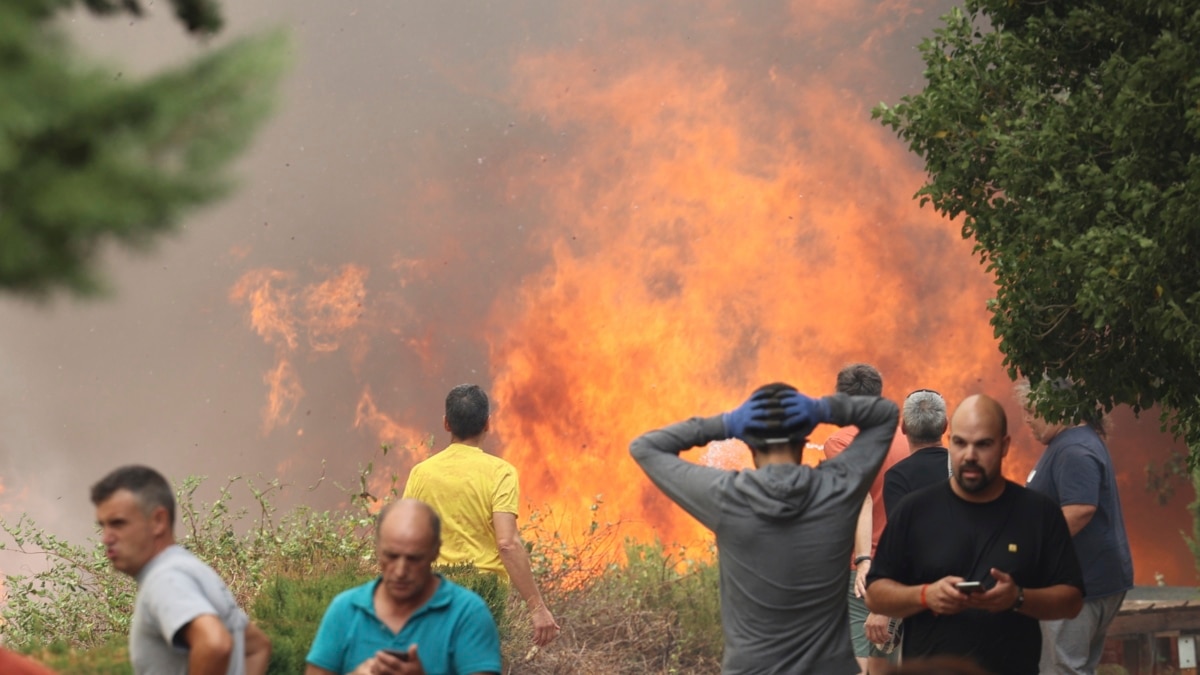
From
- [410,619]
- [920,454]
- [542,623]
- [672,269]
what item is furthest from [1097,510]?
[672,269]

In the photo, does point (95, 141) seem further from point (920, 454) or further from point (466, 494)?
point (920, 454)

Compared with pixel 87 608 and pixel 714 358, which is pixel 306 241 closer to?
pixel 714 358

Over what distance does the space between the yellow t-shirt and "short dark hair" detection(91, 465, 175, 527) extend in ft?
7.90

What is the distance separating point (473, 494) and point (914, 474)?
6.49 ft

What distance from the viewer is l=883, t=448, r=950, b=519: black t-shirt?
599 cm

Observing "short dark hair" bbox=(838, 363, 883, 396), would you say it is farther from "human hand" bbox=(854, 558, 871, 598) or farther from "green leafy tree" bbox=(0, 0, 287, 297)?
"green leafy tree" bbox=(0, 0, 287, 297)

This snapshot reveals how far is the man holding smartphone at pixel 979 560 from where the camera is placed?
172 inches

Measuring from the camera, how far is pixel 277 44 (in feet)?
10.0

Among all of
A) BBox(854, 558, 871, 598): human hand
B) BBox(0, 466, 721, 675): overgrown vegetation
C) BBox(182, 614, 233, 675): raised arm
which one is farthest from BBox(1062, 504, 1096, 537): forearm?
BBox(182, 614, 233, 675): raised arm

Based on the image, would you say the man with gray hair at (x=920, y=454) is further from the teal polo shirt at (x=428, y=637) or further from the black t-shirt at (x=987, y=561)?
the teal polo shirt at (x=428, y=637)

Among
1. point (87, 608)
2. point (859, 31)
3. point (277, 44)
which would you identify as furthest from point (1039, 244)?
point (859, 31)

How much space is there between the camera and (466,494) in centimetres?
616

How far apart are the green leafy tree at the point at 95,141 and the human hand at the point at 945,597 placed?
251 centimetres

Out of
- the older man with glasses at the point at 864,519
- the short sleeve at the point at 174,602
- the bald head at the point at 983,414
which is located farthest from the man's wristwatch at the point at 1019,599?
the short sleeve at the point at 174,602
